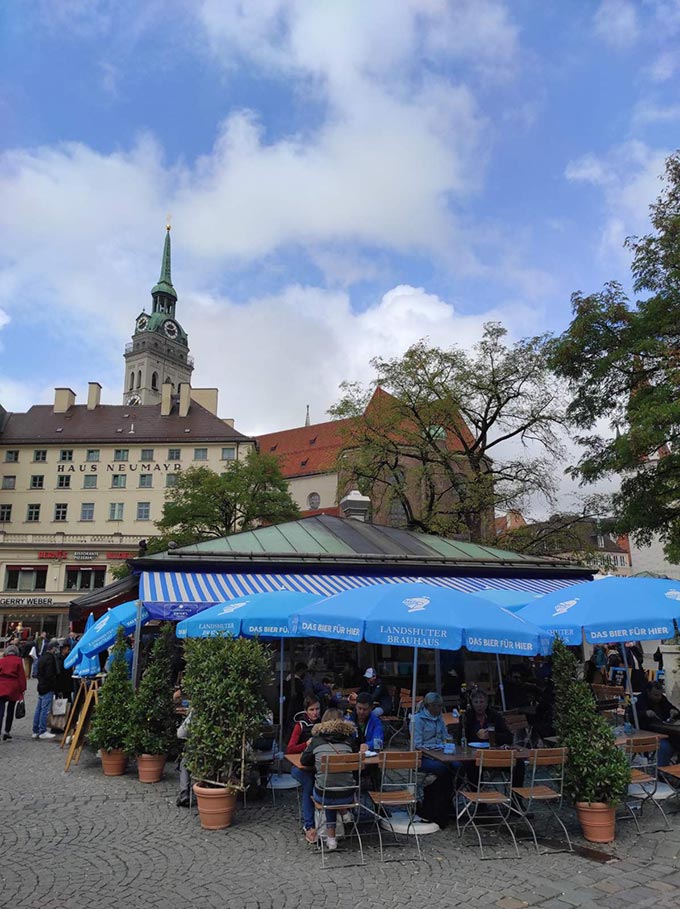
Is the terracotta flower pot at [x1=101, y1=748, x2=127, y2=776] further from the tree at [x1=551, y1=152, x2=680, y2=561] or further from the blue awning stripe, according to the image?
the tree at [x1=551, y1=152, x2=680, y2=561]

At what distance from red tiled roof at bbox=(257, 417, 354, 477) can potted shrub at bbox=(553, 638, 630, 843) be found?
62178 millimetres

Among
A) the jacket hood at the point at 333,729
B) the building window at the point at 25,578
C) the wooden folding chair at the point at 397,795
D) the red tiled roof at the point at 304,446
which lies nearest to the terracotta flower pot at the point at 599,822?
the wooden folding chair at the point at 397,795

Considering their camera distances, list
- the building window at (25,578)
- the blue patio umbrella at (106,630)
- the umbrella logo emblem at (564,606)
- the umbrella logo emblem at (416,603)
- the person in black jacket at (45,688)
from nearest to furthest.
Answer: the umbrella logo emblem at (416,603) < the umbrella logo emblem at (564,606) < the blue patio umbrella at (106,630) < the person in black jacket at (45,688) < the building window at (25,578)

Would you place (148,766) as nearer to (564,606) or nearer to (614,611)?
Answer: (564,606)

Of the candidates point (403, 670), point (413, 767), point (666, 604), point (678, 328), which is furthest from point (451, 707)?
point (678, 328)

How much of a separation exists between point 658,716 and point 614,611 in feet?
8.48

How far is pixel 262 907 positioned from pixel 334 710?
8.05 ft

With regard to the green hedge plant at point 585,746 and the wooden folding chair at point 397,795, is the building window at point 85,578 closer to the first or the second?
the wooden folding chair at point 397,795

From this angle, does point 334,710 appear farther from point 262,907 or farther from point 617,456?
point 617,456

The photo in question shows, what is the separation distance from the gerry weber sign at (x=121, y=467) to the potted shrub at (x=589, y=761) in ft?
172

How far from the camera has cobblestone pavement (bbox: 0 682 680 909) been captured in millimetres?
5332

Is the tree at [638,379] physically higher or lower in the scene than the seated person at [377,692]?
higher

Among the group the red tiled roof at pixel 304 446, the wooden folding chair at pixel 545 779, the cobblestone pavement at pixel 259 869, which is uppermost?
the red tiled roof at pixel 304 446

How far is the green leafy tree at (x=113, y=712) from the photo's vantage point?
9.55 m
